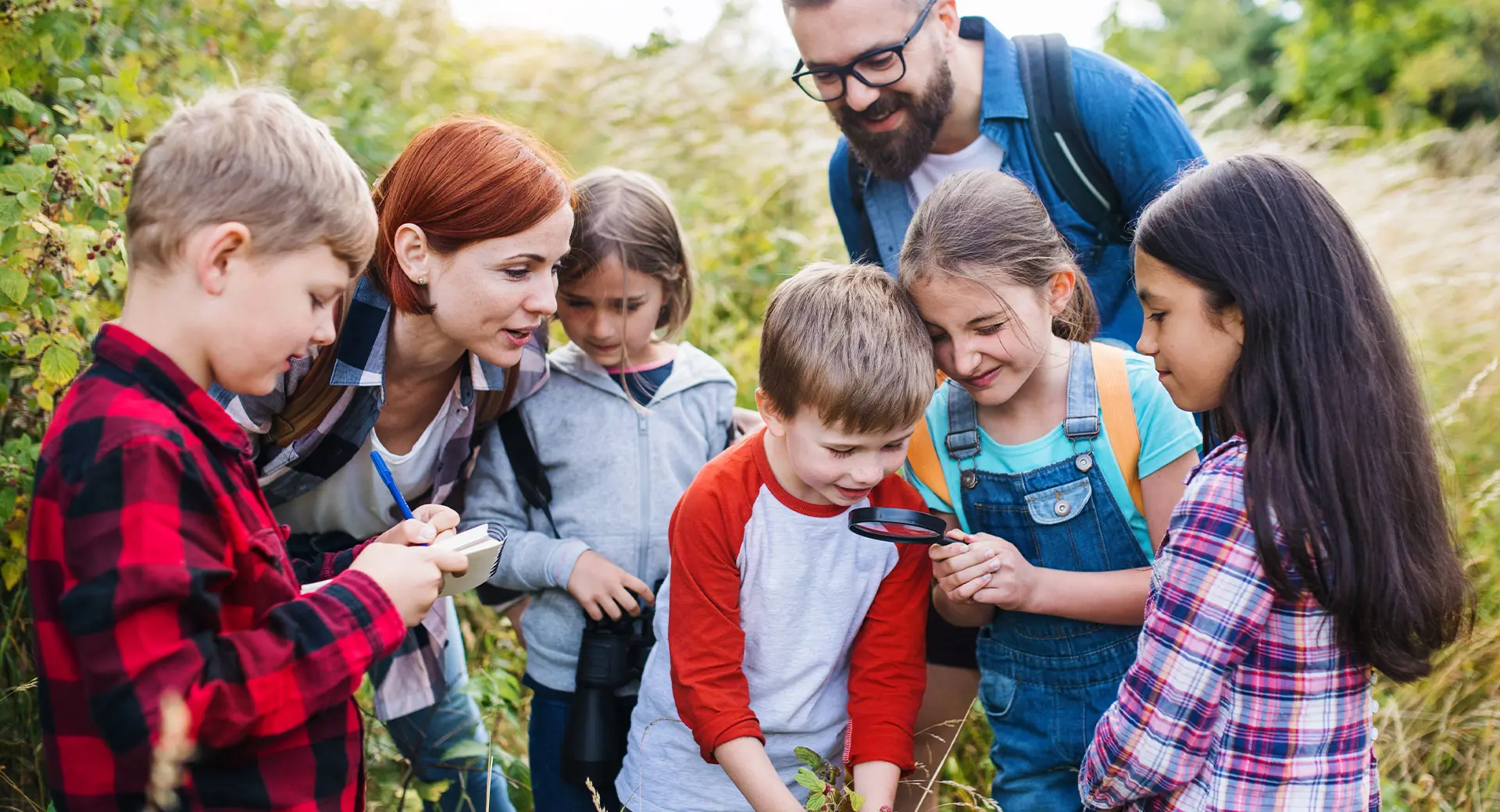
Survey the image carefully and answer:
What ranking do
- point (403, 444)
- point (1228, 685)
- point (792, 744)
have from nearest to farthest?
point (1228, 685) < point (792, 744) < point (403, 444)

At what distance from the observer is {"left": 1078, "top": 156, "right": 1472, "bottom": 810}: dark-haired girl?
1704 millimetres

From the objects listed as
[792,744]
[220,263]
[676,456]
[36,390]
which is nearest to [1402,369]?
[792,744]

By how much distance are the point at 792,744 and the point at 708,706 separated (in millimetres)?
249

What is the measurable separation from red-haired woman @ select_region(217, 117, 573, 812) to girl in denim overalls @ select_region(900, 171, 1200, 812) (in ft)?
2.64

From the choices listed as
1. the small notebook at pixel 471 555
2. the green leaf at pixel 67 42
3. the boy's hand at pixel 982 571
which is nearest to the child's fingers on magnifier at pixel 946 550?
the boy's hand at pixel 982 571

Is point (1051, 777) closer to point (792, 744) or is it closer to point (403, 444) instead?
point (792, 744)

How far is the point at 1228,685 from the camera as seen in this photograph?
1788mm

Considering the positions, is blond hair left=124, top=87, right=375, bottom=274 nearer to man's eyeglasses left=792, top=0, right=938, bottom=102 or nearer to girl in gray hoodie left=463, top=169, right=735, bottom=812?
girl in gray hoodie left=463, top=169, right=735, bottom=812

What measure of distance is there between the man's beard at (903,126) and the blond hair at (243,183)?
1773 mm

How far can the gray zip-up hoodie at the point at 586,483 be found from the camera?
8.53 ft

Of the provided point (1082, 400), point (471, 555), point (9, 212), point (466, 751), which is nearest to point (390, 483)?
point (471, 555)

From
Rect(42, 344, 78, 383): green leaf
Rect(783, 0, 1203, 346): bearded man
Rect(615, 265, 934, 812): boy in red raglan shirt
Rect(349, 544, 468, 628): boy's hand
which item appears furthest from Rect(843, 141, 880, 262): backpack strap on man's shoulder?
Rect(42, 344, 78, 383): green leaf

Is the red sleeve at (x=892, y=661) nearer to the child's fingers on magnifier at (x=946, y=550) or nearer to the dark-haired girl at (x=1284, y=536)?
the child's fingers on magnifier at (x=946, y=550)

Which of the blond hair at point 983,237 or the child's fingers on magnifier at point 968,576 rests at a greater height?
the blond hair at point 983,237
